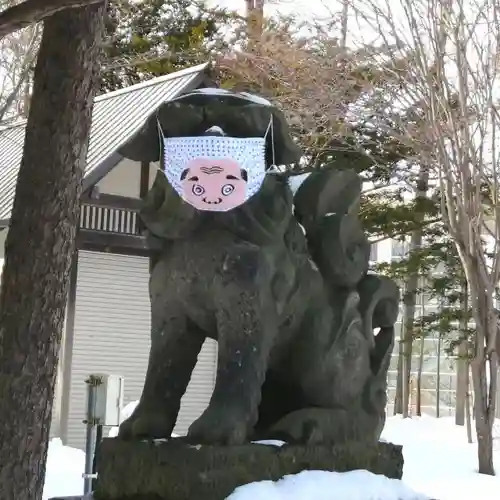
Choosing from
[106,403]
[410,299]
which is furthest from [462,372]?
[106,403]

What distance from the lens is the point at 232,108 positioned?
2049 mm

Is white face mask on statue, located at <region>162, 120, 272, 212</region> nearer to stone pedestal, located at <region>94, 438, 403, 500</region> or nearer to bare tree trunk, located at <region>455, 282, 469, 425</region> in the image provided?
stone pedestal, located at <region>94, 438, 403, 500</region>

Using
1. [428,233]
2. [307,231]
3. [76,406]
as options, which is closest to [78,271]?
[76,406]

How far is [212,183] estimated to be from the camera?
1968mm

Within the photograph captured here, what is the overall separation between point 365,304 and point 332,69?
6.78 meters

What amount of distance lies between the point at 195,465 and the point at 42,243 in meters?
1.19

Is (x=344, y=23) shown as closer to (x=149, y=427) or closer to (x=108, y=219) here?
(x=108, y=219)

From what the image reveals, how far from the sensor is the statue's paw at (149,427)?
2.03 m

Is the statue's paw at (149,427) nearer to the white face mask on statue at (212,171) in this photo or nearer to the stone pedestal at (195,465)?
the stone pedestal at (195,465)

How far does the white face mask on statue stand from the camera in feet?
6.46

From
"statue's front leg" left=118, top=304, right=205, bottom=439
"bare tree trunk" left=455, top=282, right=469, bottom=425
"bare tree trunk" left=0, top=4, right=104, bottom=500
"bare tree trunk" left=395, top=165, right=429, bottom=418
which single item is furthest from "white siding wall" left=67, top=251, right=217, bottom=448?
"statue's front leg" left=118, top=304, right=205, bottom=439

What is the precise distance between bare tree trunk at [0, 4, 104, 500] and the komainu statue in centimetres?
73

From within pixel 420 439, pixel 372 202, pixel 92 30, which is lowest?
pixel 420 439

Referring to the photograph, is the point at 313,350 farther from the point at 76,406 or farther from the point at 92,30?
the point at 76,406
